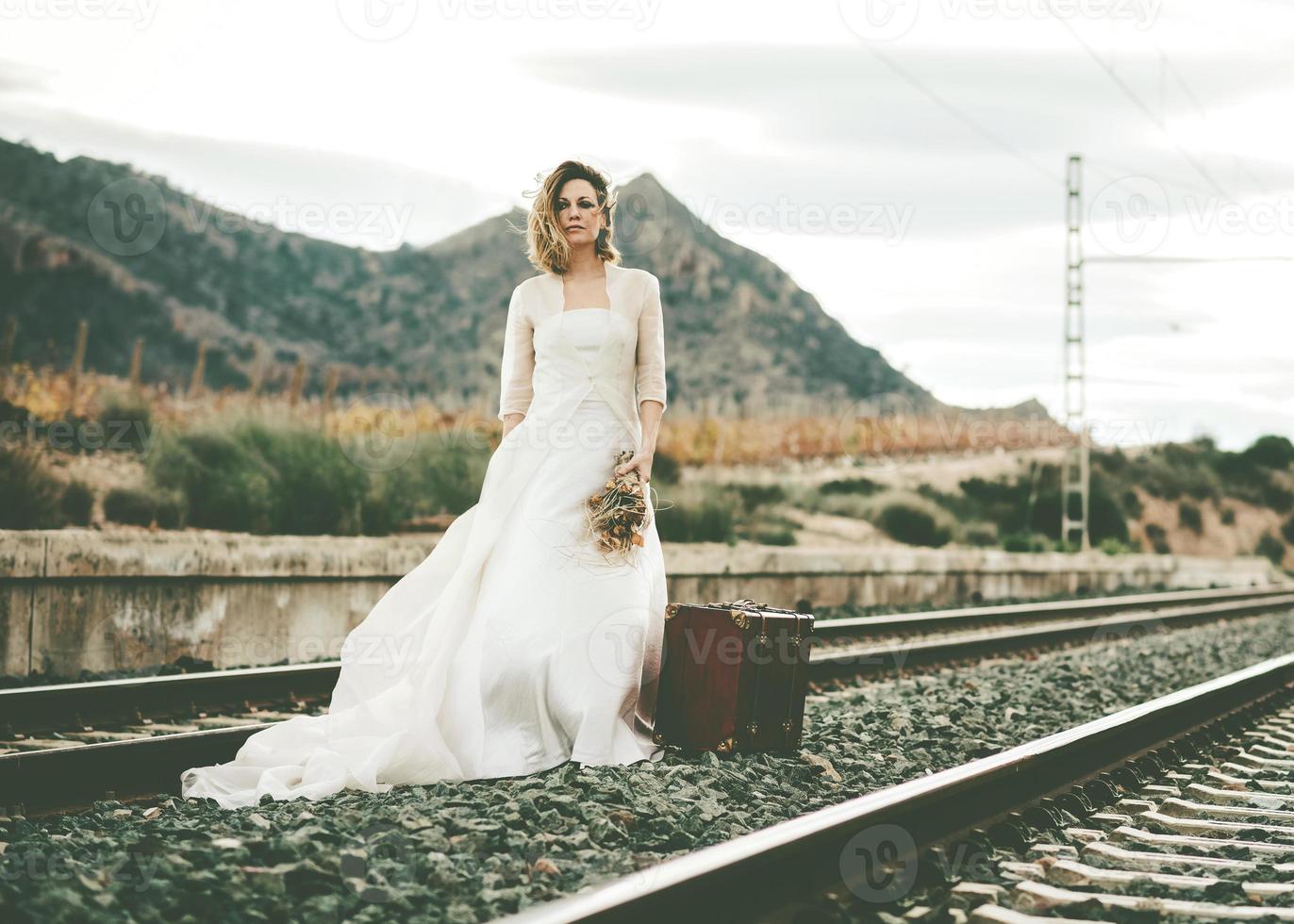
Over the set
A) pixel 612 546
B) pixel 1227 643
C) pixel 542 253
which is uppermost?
pixel 542 253

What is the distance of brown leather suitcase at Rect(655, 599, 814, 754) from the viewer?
16.5ft

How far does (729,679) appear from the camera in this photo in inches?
197

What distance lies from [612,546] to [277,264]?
2449 inches

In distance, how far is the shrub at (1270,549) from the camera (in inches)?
2051

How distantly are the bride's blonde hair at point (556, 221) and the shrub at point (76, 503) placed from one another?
6228 millimetres

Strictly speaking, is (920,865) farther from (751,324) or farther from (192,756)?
(751,324)

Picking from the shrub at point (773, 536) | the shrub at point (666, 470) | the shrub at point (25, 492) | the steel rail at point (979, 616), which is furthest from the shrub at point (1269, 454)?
the shrub at point (25, 492)


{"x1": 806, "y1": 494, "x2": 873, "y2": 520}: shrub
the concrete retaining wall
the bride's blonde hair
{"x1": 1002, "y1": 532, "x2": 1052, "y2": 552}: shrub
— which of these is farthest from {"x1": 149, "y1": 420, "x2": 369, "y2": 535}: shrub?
{"x1": 1002, "y1": 532, "x2": 1052, "y2": 552}: shrub

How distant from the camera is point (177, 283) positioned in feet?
175

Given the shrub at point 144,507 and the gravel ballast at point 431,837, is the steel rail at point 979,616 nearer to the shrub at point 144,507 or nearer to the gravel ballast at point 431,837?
the gravel ballast at point 431,837

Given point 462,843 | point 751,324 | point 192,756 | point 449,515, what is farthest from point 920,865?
point 751,324

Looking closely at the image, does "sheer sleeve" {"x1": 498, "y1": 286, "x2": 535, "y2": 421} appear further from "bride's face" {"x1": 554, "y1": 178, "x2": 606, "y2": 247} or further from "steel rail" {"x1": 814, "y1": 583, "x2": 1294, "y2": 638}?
"steel rail" {"x1": 814, "y1": 583, "x2": 1294, "y2": 638}

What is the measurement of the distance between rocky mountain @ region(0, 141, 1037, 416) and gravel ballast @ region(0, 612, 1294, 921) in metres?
23.1

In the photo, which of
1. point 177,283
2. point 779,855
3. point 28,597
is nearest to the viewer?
point 779,855
